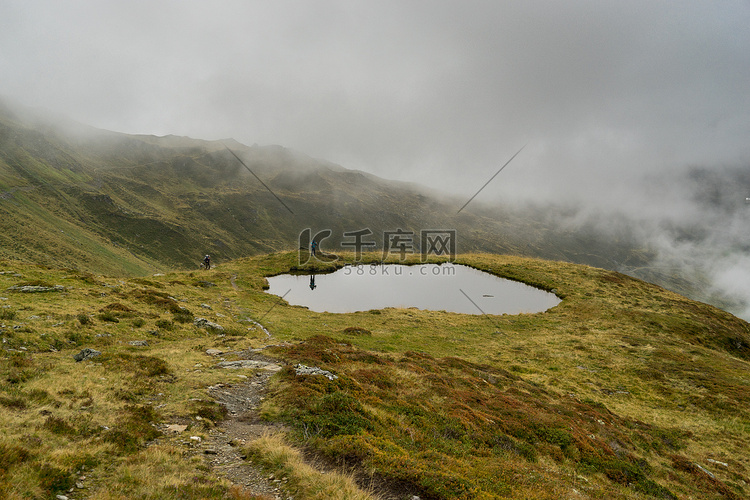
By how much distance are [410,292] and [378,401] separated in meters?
39.2

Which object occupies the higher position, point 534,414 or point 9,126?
point 9,126

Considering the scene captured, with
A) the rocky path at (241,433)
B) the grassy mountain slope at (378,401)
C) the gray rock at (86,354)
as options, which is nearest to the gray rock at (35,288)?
the grassy mountain slope at (378,401)

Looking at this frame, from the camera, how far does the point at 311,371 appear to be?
56.2 feet

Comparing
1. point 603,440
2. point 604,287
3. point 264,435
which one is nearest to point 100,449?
point 264,435

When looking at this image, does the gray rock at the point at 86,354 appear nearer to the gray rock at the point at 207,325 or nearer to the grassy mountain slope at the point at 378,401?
the grassy mountain slope at the point at 378,401

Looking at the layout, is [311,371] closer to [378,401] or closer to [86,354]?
[378,401]

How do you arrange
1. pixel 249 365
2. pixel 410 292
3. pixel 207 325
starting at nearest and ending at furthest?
1. pixel 249 365
2. pixel 207 325
3. pixel 410 292

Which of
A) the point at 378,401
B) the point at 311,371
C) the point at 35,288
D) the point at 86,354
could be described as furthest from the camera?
the point at 35,288

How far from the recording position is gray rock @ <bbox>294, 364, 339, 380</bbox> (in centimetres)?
1661

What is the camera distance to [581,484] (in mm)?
11914

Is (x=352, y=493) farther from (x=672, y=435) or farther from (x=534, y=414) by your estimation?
(x=672, y=435)

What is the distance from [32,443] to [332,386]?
986cm

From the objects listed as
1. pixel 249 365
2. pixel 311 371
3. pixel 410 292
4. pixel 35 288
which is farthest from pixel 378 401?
pixel 410 292

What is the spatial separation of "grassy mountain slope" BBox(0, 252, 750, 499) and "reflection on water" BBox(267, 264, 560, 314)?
7845 millimetres
